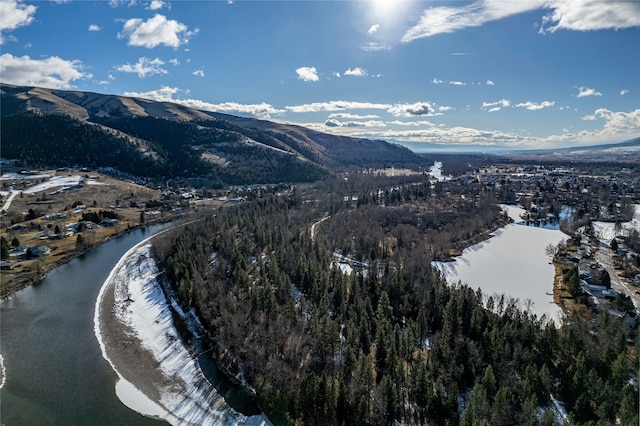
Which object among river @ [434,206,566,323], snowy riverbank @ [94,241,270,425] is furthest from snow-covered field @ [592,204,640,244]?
snowy riverbank @ [94,241,270,425]

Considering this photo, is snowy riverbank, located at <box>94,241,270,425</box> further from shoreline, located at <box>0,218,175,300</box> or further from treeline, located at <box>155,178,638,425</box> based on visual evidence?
shoreline, located at <box>0,218,175,300</box>

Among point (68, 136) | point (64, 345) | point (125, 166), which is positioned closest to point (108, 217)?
point (64, 345)

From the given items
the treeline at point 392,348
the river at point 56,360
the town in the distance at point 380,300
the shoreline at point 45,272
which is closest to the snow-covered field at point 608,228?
the town in the distance at point 380,300

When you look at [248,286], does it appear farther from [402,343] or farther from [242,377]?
[402,343]

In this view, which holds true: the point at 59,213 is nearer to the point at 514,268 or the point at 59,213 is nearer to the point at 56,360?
the point at 56,360

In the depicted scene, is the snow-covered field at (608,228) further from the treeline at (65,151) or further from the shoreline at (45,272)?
the treeline at (65,151)

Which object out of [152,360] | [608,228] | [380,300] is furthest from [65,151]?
[608,228]

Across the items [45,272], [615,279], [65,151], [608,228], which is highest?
[65,151]
